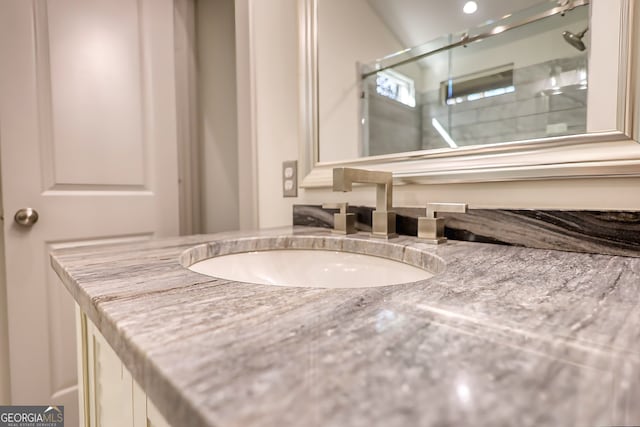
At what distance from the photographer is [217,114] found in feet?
5.56

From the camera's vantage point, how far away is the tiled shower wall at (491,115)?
1.98 feet

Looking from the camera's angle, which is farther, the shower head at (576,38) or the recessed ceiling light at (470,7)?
the recessed ceiling light at (470,7)

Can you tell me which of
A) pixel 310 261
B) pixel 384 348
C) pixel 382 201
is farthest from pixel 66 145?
pixel 384 348

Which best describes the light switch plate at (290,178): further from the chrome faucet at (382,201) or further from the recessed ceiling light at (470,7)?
the recessed ceiling light at (470,7)

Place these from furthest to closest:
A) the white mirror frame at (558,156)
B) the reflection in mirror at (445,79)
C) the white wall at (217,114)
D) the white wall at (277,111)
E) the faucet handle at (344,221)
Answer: the white wall at (217,114), the white wall at (277,111), the faucet handle at (344,221), the reflection in mirror at (445,79), the white mirror frame at (558,156)

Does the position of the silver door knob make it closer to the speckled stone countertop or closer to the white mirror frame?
the speckled stone countertop

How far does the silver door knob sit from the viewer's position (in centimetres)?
110

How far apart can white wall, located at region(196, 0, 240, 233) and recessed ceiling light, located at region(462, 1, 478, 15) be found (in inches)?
47.7

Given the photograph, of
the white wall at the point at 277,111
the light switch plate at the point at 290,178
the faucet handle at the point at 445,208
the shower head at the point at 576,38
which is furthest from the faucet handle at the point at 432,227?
the light switch plate at the point at 290,178

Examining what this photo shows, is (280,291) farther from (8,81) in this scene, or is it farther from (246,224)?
(8,81)

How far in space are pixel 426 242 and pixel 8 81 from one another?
1.35m

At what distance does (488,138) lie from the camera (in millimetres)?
689

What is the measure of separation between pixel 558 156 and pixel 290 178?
2.35 ft

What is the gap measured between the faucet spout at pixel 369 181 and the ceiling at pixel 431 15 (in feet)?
1.21
